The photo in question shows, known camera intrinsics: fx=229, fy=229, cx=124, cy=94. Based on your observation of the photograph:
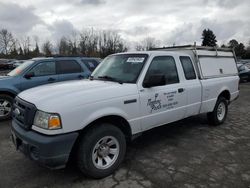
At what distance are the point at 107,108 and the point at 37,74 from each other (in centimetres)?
444

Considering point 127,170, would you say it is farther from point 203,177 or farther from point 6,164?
point 6,164

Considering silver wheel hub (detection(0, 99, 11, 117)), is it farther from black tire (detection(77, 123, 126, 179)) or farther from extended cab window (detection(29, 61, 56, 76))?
black tire (detection(77, 123, 126, 179))

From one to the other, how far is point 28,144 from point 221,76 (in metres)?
4.99

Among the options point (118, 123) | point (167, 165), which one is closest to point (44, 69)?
point (118, 123)

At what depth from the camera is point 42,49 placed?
75875 millimetres

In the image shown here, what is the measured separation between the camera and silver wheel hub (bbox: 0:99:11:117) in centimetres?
654

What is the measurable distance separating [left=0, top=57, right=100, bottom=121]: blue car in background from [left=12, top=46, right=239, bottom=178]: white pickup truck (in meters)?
3.04

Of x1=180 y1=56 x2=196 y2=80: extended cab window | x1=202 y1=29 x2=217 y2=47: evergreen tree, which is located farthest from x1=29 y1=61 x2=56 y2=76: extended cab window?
x1=202 y1=29 x2=217 y2=47: evergreen tree

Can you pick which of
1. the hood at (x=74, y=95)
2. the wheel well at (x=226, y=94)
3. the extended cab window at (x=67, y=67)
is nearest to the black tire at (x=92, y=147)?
the hood at (x=74, y=95)

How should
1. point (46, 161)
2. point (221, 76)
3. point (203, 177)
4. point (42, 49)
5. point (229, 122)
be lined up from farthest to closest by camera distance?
1. point (42, 49)
2. point (229, 122)
3. point (221, 76)
4. point (203, 177)
5. point (46, 161)

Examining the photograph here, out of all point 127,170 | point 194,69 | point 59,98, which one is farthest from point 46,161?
point 194,69

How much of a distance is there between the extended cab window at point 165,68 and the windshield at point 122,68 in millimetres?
199

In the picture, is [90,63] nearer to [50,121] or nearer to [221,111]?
[221,111]

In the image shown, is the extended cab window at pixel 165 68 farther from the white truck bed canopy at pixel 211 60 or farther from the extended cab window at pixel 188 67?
the white truck bed canopy at pixel 211 60
